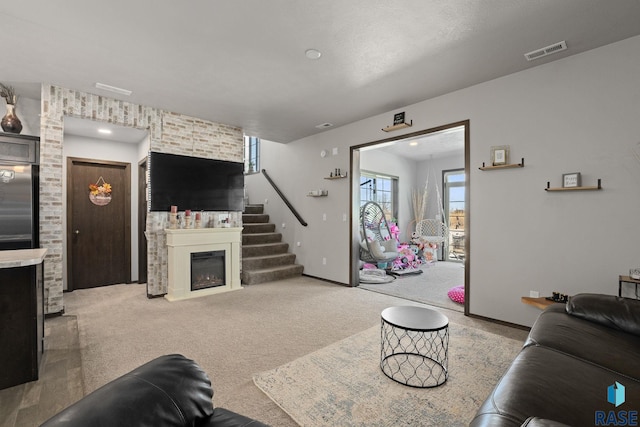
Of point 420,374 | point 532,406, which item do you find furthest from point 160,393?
point 420,374

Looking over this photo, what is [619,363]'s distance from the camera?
1358mm

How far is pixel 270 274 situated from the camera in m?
5.20

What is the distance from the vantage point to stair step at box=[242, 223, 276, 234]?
20.0ft

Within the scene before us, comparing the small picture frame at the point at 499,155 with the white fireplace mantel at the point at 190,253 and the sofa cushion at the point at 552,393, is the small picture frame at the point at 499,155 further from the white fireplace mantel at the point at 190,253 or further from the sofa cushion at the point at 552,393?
the white fireplace mantel at the point at 190,253

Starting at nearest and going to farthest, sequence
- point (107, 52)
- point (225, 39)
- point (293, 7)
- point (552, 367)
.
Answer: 1. point (552, 367)
2. point (293, 7)
3. point (225, 39)
4. point (107, 52)

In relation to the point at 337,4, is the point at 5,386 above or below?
below

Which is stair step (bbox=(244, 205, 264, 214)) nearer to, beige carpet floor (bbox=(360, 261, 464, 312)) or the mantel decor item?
beige carpet floor (bbox=(360, 261, 464, 312))

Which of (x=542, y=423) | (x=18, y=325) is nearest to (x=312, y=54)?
(x=542, y=423)

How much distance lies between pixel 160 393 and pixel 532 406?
1244 millimetres

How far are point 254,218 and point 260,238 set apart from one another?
714 mm

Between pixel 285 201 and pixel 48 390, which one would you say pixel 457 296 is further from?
pixel 48 390

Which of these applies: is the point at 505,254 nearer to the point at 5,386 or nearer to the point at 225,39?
the point at 225,39

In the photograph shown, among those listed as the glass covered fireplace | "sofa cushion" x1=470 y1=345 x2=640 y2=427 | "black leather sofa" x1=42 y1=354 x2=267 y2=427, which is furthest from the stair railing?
"black leather sofa" x1=42 y1=354 x2=267 y2=427

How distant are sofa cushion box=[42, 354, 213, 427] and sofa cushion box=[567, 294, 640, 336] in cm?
223
